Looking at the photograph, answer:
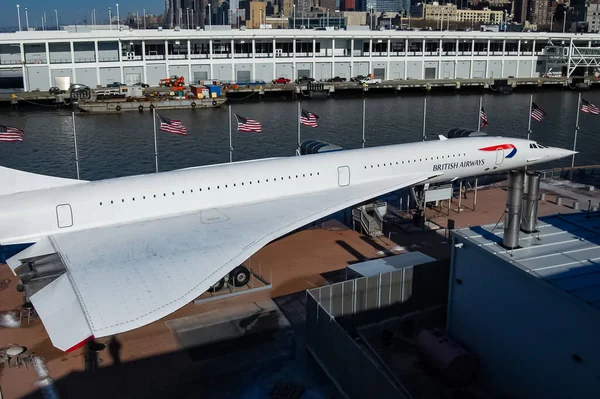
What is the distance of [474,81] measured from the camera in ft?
357

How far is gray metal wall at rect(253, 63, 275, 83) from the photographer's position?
4131 inches

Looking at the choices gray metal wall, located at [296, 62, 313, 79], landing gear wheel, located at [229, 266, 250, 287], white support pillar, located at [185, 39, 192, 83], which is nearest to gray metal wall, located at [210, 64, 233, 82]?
white support pillar, located at [185, 39, 192, 83]

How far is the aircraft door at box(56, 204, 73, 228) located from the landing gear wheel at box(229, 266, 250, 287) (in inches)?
265

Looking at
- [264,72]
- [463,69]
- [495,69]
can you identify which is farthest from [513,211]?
[495,69]

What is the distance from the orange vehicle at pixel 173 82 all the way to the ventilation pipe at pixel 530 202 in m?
82.2

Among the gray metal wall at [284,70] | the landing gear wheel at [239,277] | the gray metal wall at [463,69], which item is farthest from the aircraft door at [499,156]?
the gray metal wall at [463,69]

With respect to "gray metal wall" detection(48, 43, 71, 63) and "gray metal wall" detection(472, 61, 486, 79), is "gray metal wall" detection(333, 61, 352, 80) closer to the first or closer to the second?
"gray metal wall" detection(472, 61, 486, 79)

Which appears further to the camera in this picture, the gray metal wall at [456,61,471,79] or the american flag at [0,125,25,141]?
the gray metal wall at [456,61,471,79]

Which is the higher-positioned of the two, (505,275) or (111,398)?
(505,275)

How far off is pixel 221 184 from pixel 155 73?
259 feet

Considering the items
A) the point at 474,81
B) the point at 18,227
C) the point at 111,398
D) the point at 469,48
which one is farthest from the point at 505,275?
the point at 469,48

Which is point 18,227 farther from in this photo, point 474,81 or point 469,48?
point 469,48

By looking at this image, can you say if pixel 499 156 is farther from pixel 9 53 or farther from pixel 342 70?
pixel 9 53

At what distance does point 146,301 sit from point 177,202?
27.0ft
